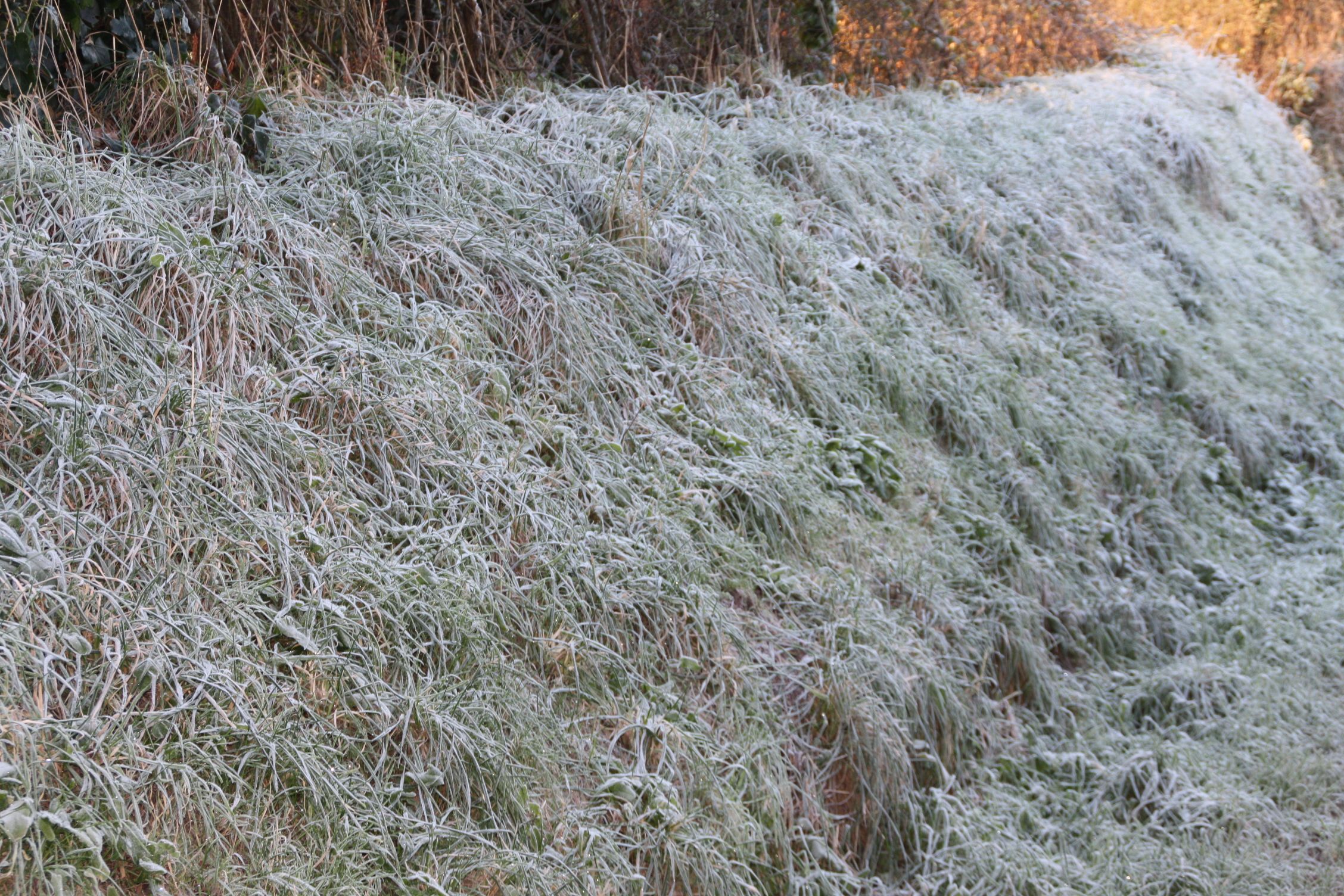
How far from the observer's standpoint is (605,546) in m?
3.05

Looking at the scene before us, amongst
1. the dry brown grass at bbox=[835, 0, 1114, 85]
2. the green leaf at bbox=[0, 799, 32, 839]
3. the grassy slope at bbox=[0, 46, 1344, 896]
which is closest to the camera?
the green leaf at bbox=[0, 799, 32, 839]

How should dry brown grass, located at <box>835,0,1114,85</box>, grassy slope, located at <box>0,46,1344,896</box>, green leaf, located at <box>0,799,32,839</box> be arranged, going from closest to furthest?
green leaf, located at <box>0,799,32,839</box>
grassy slope, located at <box>0,46,1344,896</box>
dry brown grass, located at <box>835,0,1114,85</box>

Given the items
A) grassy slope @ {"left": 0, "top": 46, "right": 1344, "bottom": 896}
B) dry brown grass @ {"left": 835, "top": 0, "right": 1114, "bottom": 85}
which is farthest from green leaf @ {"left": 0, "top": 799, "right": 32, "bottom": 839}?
dry brown grass @ {"left": 835, "top": 0, "right": 1114, "bottom": 85}

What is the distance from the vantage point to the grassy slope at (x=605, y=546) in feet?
7.02

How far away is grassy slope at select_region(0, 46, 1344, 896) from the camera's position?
2.14 metres

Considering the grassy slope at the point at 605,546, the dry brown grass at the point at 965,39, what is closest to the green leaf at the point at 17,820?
the grassy slope at the point at 605,546

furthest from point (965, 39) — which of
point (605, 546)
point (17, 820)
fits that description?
point (17, 820)

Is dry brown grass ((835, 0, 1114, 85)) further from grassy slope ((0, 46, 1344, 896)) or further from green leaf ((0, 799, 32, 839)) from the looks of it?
green leaf ((0, 799, 32, 839))

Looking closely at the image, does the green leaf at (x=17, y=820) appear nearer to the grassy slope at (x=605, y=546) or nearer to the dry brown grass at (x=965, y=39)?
the grassy slope at (x=605, y=546)

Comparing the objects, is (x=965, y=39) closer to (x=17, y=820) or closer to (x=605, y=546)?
(x=605, y=546)

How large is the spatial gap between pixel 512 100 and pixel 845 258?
1.64m

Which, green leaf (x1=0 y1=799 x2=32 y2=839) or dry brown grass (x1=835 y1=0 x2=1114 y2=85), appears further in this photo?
dry brown grass (x1=835 y1=0 x2=1114 y2=85)

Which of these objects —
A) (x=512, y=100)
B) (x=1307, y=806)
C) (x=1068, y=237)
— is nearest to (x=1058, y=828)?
(x=1307, y=806)

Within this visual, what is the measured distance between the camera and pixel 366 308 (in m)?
3.21
